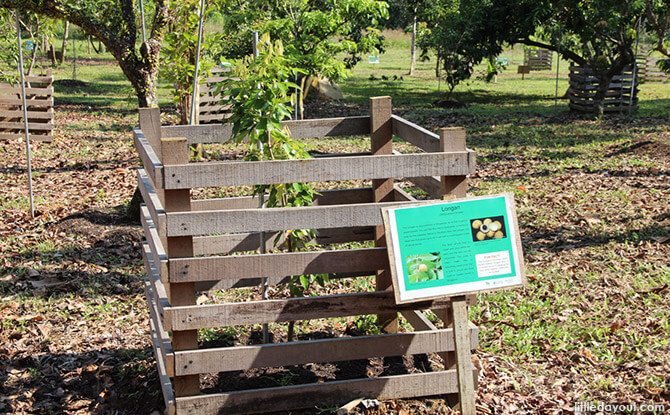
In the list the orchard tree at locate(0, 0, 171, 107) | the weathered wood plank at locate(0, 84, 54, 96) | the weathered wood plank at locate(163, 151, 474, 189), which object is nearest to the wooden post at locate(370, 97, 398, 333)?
the weathered wood plank at locate(163, 151, 474, 189)

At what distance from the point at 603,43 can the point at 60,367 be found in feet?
57.1

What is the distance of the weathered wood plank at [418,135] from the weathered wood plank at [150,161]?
1.50 meters

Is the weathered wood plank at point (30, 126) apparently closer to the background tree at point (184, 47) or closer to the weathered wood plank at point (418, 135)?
the background tree at point (184, 47)

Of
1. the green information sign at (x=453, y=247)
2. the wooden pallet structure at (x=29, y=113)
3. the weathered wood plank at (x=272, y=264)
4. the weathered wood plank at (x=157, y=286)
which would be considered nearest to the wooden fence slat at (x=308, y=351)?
the weathered wood plank at (x=157, y=286)

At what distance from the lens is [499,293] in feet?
20.7

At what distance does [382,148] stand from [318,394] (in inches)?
70.8

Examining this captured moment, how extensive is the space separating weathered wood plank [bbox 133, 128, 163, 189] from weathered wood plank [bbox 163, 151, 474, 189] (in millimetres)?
63

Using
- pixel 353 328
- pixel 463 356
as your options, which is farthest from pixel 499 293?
pixel 463 356

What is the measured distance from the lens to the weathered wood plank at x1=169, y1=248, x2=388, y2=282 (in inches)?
147

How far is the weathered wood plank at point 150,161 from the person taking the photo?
12.0 feet

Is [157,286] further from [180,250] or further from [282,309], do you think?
[282,309]

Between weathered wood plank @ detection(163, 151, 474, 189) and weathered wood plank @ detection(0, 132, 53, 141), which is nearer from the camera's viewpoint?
weathered wood plank @ detection(163, 151, 474, 189)

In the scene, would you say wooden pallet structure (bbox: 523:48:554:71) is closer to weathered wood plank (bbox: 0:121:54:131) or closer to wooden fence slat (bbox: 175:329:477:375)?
weathered wood plank (bbox: 0:121:54:131)

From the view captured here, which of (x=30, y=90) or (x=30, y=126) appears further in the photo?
(x=30, y=90)
